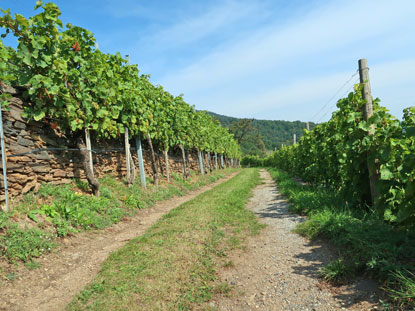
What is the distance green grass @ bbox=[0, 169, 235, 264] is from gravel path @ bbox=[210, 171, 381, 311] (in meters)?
3.26

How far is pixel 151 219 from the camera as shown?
25.4 feet

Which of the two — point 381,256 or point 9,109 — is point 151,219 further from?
point 381,256

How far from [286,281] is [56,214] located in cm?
473

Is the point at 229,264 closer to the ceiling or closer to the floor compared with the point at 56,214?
closer to the floor

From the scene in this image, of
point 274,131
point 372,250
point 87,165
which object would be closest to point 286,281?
point 372,250

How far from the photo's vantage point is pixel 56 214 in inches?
219

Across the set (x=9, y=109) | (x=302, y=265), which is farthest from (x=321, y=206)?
(x=9, y=109)

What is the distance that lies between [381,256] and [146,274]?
313 centimetres

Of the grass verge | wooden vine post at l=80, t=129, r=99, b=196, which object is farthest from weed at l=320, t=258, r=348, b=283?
wooden vine post at l=80, t=129, r=99, b=196

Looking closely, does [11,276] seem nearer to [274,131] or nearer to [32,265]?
[32,265]

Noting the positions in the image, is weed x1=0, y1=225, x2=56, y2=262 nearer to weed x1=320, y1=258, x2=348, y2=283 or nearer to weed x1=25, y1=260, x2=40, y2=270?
weed x1=25, y1=260, x2=40, y2=270

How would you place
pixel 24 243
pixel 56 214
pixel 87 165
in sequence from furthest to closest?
pixel 87 165, pixel 56 214, pixel 24 243

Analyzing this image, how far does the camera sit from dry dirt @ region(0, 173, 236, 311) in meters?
3.38

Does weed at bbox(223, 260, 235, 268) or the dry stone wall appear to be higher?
the dry stone wall
